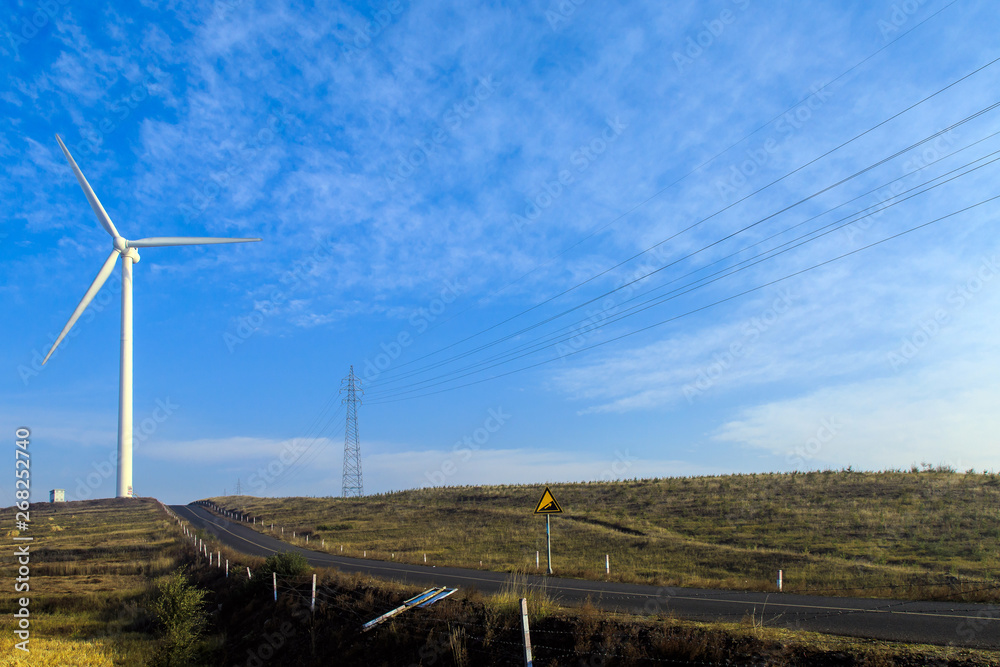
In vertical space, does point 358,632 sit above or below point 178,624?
above

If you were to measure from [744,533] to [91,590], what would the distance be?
123ft

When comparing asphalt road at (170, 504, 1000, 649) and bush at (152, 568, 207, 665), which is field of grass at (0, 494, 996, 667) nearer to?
bush at (152, 568, 207, 665)

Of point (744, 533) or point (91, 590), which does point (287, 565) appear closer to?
point (91, 590)

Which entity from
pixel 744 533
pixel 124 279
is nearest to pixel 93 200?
pixel 124 279

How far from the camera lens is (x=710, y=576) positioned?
25.3m

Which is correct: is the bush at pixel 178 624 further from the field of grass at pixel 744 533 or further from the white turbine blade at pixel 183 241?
the white turbine blade at pixel 183 241

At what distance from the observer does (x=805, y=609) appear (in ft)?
47.4

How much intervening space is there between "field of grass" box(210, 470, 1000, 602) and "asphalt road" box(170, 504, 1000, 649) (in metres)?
2.20

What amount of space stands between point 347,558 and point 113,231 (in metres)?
48.3

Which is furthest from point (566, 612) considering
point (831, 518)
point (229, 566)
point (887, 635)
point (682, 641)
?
point (831, 518)

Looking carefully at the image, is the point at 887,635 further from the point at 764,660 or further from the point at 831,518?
the point at 831,518

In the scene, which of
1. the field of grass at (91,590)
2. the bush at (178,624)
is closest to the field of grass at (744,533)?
the field of grass at (91,590)

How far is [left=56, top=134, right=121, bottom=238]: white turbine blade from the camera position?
56688mm

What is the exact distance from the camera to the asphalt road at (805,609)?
35.8 feet
